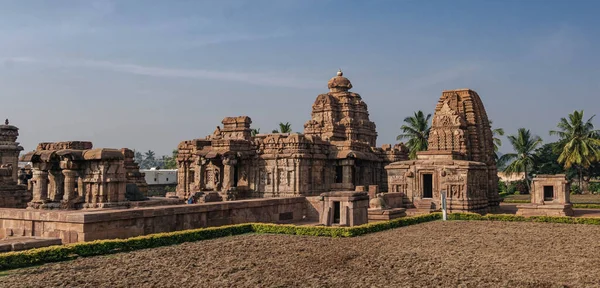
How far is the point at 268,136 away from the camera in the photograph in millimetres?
28828

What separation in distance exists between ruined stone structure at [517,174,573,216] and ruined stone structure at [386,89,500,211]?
96.4 inches

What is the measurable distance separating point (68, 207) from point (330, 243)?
900 centimetres

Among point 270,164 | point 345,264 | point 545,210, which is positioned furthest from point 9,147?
point 545,210

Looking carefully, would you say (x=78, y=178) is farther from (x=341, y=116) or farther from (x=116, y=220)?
(x=341, y=116)

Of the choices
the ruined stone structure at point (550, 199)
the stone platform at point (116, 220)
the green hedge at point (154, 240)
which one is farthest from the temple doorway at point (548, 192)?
the stone platform at point (116, 220)

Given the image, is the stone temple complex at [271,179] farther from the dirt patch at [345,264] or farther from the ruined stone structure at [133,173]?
the dirt patch at [345,264]

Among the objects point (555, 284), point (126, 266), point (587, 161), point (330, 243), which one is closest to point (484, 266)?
point (555, 284)

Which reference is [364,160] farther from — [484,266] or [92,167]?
[484,266]

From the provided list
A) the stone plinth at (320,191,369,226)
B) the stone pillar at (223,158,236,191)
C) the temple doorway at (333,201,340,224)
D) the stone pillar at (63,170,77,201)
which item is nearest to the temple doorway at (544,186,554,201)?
the stone plinth at (320,191,369,226)

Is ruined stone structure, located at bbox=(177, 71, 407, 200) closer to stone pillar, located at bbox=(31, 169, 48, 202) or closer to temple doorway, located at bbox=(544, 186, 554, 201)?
temple doorway, located at bbox=(544, 186, 554, 201)

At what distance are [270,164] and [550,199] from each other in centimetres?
1390

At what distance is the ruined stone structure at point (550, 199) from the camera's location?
2353 cm

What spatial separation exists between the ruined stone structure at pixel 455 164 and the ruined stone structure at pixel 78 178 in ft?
48.1

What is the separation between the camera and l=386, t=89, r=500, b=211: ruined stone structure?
998 inches
